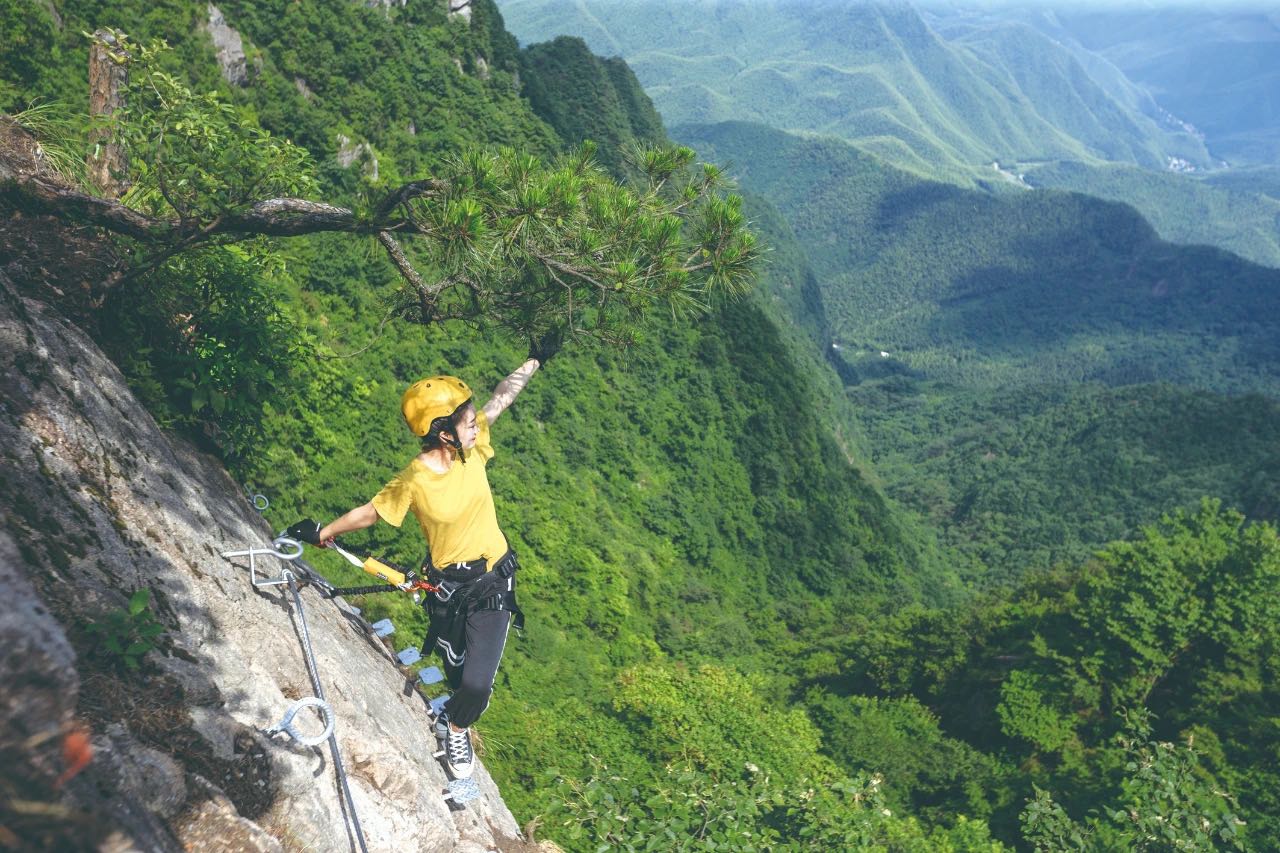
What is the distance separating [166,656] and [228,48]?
45.2 meters

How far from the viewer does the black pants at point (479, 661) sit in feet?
18.1

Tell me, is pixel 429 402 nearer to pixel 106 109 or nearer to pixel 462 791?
pixel 462 791

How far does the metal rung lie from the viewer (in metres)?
5.55

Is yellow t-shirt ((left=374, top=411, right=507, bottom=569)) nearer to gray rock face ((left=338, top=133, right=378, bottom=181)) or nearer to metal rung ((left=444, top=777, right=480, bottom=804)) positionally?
metal rung ((left=444, top=777, right=480, bottom=804))

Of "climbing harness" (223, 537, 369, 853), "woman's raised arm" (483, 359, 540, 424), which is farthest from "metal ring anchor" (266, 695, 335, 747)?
"woman's raised arm" (483, 359, 540, 424)

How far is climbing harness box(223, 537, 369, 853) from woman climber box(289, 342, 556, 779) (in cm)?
53

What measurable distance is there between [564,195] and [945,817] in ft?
62.3

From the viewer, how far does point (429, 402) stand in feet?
16.2

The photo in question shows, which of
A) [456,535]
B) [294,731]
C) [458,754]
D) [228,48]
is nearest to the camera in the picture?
[294,731]

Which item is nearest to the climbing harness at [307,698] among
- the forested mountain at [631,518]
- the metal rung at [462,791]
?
the metal rung at [462,791]

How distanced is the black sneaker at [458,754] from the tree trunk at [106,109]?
5973 millimetres

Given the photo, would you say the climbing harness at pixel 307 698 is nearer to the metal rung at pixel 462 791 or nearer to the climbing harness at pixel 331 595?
the climbing harness at pixel 331 595

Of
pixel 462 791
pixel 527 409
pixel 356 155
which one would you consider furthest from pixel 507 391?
pixel 356 155

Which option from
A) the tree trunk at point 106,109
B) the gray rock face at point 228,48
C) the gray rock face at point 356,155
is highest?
the gray rock face at point 228,48
